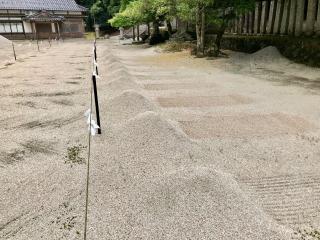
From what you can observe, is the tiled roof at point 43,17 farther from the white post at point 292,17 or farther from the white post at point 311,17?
the white post at point 311,17

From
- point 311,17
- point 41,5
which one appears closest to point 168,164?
point 311,17

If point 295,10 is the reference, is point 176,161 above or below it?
below

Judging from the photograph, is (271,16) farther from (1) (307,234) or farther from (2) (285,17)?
(1) (307,234)

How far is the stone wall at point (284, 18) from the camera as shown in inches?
488

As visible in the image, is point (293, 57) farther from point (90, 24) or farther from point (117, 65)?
point (90, 24)

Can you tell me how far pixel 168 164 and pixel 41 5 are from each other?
50.5m

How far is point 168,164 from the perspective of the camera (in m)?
4.75

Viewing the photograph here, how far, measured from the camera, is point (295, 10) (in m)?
13.3

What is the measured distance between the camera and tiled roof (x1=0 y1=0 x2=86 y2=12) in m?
45.8

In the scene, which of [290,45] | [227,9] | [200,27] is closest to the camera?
[290,45]

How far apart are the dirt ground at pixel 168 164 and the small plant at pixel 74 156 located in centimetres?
3

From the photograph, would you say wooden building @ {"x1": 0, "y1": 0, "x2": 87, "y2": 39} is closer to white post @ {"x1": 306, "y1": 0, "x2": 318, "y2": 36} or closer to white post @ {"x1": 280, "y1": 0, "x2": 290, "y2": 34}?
white post @ {"x1": 280, "y1": 0, "x2": 290, "y2": 34}

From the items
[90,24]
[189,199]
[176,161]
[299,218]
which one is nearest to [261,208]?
[299,218]

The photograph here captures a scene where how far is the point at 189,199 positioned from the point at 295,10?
12062mm
